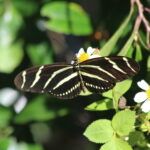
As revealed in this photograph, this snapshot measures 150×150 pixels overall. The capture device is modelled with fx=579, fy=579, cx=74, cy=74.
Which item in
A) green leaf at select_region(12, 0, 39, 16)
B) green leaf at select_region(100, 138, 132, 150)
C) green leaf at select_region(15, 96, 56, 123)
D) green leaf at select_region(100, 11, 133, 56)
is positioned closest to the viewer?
green leaf at select_region(100, 138, 132, 150)

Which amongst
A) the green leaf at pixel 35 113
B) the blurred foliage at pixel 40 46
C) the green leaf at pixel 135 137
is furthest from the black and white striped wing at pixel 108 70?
the green leaf at pixel 35 113

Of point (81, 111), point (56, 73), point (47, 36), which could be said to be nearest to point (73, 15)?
point (47, 36)

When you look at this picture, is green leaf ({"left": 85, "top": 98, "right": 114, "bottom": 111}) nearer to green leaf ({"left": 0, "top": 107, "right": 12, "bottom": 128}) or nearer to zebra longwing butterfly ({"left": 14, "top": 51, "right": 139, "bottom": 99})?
zebra longwing butterfly ({"left": 14, "top": 51, "right": 139, "bottom": 99})

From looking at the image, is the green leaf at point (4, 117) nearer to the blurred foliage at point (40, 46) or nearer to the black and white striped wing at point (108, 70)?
the blurred foliage at point (40, 46)

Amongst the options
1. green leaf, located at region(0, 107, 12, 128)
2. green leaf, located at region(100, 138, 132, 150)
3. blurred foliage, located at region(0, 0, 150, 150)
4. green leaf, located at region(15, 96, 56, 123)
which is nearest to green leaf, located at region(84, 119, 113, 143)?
green leaf, located at region(100, 138, 132, 150)

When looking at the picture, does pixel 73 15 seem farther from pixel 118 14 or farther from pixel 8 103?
pixel 8 103

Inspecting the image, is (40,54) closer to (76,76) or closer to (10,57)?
(10,57)
